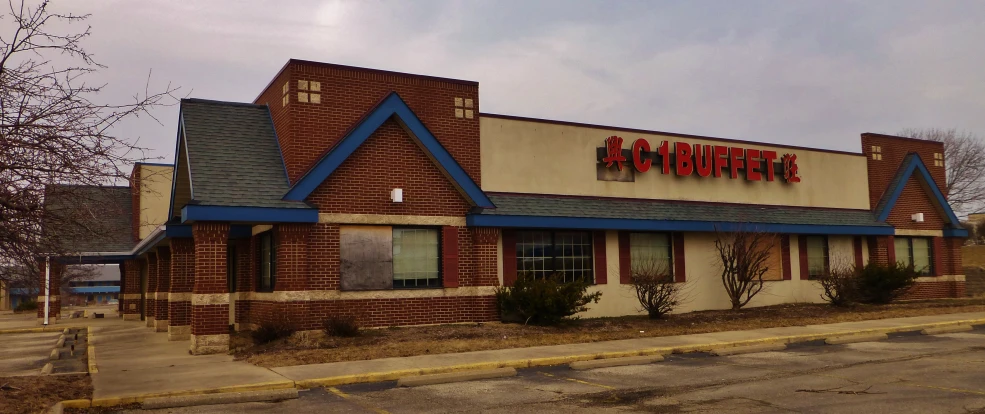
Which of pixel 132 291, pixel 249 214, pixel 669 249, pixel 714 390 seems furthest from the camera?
pixel 132 291

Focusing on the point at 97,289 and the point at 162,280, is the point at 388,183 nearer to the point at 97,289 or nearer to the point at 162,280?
the point at 162,280

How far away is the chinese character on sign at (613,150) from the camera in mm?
25672

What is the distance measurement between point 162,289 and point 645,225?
56.0 ft

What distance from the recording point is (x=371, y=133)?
2053 cm

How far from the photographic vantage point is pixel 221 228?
18.8m

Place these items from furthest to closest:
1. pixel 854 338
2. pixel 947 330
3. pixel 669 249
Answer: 1. pixel 669 249
2. pixel 947 330
3. pixel 854 338

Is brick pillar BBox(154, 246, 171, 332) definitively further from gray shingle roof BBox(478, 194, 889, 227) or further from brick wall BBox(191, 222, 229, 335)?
gray shingle roof BBox(478, 194, 889, 227)

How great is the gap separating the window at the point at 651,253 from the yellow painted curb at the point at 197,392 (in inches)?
576

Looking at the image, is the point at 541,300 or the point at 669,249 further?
the point at 669,249

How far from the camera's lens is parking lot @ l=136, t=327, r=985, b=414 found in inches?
426

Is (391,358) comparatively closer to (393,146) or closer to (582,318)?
(393,146)

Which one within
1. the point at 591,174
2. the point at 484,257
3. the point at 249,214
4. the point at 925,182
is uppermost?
the point at 925,182

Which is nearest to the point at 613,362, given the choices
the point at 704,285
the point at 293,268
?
the point at 293,268

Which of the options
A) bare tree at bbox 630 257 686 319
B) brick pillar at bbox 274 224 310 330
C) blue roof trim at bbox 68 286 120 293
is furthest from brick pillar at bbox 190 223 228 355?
blue roof trim at bbox 68 286 120 293
